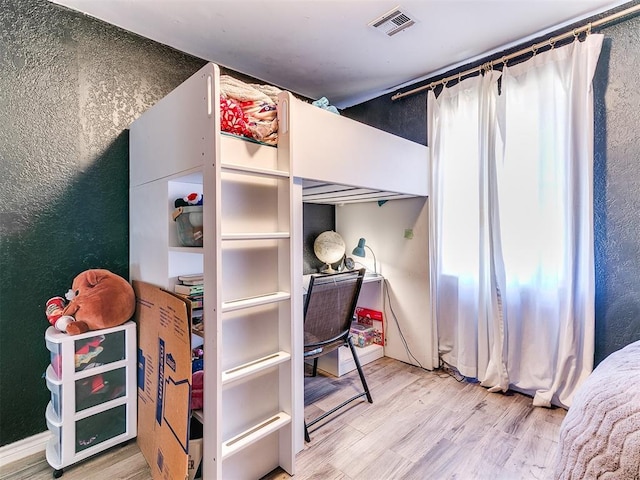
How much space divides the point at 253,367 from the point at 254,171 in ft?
2.72

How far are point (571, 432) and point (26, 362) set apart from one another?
2429 mm

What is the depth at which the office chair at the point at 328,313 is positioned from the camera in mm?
1784

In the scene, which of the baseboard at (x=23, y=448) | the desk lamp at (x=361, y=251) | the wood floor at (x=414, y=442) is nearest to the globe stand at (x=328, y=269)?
the desk lamp at (x=361, y=251)

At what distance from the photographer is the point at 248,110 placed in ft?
4.63

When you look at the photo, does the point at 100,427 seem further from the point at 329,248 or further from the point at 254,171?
the point at 329,248

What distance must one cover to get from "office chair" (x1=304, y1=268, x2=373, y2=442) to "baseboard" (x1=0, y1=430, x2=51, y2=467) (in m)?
1.41

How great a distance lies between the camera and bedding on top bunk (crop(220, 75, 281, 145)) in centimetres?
130

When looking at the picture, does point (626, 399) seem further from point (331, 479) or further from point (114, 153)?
point (114, 153)

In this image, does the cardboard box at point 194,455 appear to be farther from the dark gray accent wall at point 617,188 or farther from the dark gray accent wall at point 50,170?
the dark gray accent wall at point 617,188

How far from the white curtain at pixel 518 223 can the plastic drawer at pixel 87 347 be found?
7.03 ft

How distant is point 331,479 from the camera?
1422mm

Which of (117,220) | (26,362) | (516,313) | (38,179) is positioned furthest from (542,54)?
(26,362)

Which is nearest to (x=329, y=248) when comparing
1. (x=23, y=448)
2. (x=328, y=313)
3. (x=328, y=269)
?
(x=328, y=269)

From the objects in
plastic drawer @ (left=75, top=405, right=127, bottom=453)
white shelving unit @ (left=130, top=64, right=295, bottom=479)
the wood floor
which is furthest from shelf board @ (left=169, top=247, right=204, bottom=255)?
the wood floor
